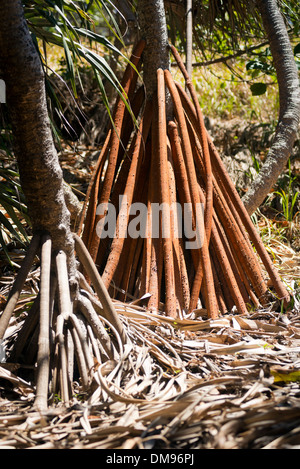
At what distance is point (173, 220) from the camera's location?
6.85ft

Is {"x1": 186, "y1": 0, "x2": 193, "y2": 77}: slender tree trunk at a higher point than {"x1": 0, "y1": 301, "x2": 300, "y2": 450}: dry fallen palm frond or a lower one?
higher

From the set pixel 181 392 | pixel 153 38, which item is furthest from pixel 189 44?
pixel 181 392

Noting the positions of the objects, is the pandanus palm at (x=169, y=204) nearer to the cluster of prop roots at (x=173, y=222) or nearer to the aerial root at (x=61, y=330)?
the cluster of prop roots at (x=173, y=222)

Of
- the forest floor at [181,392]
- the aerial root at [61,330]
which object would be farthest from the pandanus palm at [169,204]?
the aerial root at [61,330]

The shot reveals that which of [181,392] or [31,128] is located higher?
[31,128]

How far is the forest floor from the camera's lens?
1.12 metres

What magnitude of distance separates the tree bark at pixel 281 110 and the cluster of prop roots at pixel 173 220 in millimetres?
566

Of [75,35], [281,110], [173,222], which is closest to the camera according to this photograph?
[75,35]

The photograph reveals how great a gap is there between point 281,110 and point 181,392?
2013 mm

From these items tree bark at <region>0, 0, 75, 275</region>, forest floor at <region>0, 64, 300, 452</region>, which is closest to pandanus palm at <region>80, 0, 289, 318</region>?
forest floor at <region>0, 64, 300, 452</region>

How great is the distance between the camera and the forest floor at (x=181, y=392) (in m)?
1.12

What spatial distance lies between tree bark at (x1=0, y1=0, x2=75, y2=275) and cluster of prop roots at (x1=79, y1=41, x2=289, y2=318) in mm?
533

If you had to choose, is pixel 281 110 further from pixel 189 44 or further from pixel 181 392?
pixel 181 392

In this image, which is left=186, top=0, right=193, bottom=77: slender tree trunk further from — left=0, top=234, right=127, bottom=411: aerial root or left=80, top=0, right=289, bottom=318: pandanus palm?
left=0, top=234, right=127, bottom=411: aerial root
